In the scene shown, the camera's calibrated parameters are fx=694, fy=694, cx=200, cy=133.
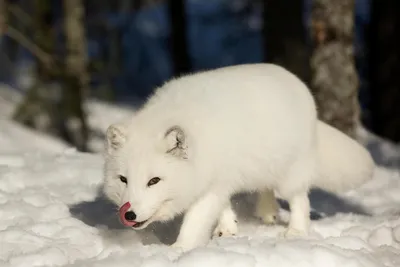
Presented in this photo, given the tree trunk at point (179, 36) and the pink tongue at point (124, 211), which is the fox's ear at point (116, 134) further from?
the tree trunk at point (179, 36)

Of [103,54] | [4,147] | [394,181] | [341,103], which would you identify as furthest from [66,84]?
[103,54]

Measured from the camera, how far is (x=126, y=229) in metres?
4.59

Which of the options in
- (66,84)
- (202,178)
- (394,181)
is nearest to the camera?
(202,178)

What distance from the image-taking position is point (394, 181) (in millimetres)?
6754

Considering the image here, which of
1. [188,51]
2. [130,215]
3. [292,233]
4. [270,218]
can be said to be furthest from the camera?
[188,51]

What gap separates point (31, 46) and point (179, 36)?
4.79 metres

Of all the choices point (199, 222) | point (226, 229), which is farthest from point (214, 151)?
point (226, 229)

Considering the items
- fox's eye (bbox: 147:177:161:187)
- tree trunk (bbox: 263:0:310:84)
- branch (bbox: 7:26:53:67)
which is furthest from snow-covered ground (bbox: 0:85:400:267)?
tree trunk (bbox: 263:0:310:84)

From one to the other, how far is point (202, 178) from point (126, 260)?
686 millimetres

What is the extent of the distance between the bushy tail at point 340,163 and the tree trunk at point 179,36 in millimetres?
8161

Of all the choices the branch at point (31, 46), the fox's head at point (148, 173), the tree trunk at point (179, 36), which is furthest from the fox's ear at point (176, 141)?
the tree trunk at point (179, 36)

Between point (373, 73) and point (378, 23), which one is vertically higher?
point (378, 23)

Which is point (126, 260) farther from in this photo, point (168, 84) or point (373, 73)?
point (373, 73)

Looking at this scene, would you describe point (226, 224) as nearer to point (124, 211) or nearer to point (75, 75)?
point (124, 211)
